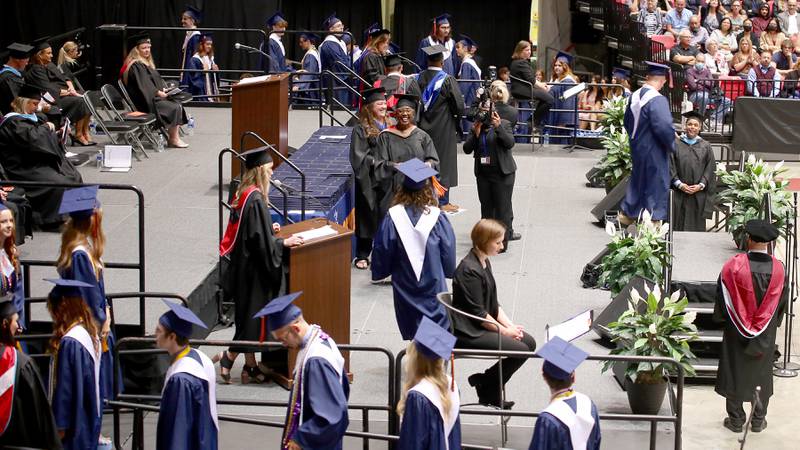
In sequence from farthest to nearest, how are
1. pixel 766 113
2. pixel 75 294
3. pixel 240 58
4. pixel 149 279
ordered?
pixel 240 58 → pixel 766 113 → pixel 149 279 → pixel 75 294

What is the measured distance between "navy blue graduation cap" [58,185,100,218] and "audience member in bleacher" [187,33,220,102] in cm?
978

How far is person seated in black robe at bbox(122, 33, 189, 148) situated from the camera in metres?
15.9

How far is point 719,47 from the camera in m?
21.4

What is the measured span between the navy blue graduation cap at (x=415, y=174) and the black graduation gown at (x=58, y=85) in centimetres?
678

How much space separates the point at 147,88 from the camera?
52.2 ft

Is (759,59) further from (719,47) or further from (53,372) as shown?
(53,372)

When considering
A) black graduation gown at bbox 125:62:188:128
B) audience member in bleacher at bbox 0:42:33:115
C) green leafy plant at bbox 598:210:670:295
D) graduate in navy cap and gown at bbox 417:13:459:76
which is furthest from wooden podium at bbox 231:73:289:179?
graduate in navy cap and gown at bbox 417:13:459:76

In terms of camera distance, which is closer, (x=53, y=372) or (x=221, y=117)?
(x=53, y=372)

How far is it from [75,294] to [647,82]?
6697 millimetres

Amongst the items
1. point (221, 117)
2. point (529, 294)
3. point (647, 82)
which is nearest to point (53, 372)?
point (529, 294)

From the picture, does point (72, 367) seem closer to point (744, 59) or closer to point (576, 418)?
point (576, 418)

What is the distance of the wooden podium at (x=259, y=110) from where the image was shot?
43.9ft

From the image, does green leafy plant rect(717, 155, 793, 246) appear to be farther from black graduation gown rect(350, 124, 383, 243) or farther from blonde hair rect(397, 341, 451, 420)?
blonde hair rect(397, 341, 451, 420)

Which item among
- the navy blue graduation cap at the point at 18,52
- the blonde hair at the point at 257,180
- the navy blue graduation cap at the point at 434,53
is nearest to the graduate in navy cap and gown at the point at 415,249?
the blonde hair at the point at 257,180
